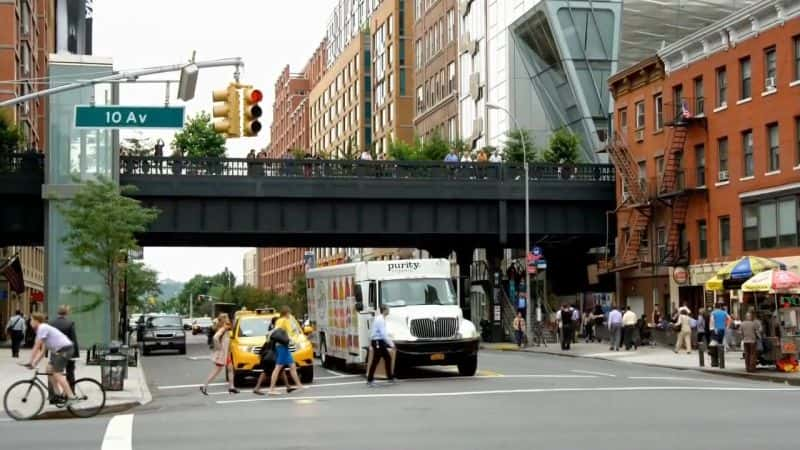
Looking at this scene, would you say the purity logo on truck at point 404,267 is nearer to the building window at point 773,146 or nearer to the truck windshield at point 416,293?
A: the truck windshield at point 416,293

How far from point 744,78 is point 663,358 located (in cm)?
1374

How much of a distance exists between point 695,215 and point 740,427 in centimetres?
3588

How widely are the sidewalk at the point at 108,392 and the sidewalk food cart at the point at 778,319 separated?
15649 mm

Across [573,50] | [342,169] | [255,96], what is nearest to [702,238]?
[342,169]

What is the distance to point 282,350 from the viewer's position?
26078mm

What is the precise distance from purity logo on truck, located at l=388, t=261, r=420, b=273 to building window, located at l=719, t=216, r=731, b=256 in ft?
74.5

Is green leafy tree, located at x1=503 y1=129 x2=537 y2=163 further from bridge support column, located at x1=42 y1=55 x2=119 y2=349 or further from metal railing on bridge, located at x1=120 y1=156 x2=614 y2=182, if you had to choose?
bridge support column, located at x1=42 y1=55 x2=119 y2=349

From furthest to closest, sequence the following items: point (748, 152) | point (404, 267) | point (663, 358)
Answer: point (748, 152) < point (663, 358) < point (404, 267)

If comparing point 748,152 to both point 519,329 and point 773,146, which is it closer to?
point 773,146

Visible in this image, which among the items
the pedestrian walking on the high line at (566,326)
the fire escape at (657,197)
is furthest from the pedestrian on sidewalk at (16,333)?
the fire escape at (657,197)

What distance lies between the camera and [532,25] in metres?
72.1

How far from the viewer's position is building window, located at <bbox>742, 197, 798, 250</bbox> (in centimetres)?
4362

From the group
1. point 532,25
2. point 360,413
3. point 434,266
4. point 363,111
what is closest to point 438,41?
point 532,25

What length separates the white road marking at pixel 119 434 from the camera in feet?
51.0
